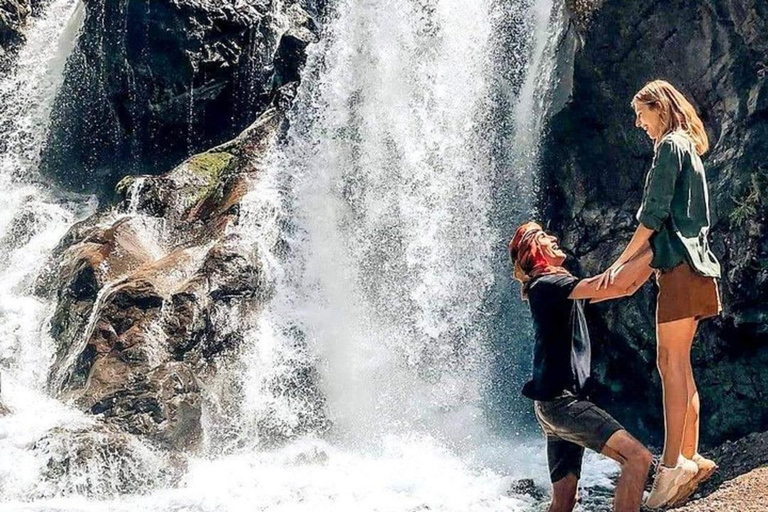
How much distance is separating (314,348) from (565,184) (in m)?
5.29

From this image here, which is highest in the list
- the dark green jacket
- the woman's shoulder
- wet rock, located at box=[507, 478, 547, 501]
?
the woman's shoulder

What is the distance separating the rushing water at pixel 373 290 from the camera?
1105cm

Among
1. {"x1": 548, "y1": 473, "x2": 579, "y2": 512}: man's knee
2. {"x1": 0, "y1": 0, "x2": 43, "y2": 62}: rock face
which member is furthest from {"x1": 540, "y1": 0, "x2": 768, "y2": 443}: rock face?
{"x1": 0, "y1": 0, "x2": 43, "y2": 62}: rock face

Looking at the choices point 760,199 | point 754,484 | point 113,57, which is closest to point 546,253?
point 754,484

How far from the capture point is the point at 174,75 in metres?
21.7

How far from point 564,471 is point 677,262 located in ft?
4.63

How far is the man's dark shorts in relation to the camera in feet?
14.6

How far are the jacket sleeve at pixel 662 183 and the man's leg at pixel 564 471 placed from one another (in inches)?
55.0

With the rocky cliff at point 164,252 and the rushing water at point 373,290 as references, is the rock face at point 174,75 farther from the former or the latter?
the rushing water at point 373,290

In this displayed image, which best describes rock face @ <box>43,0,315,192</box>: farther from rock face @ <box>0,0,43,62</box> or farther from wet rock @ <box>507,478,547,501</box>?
wet rock @ <box>507,478,547,501</box>

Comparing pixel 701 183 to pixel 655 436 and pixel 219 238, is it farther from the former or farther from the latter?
pixel 219 238

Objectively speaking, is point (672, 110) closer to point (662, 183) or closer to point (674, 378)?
point (662, 183)

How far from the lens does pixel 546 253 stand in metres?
4.77

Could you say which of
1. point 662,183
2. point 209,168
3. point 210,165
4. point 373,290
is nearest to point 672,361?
point 662,183
